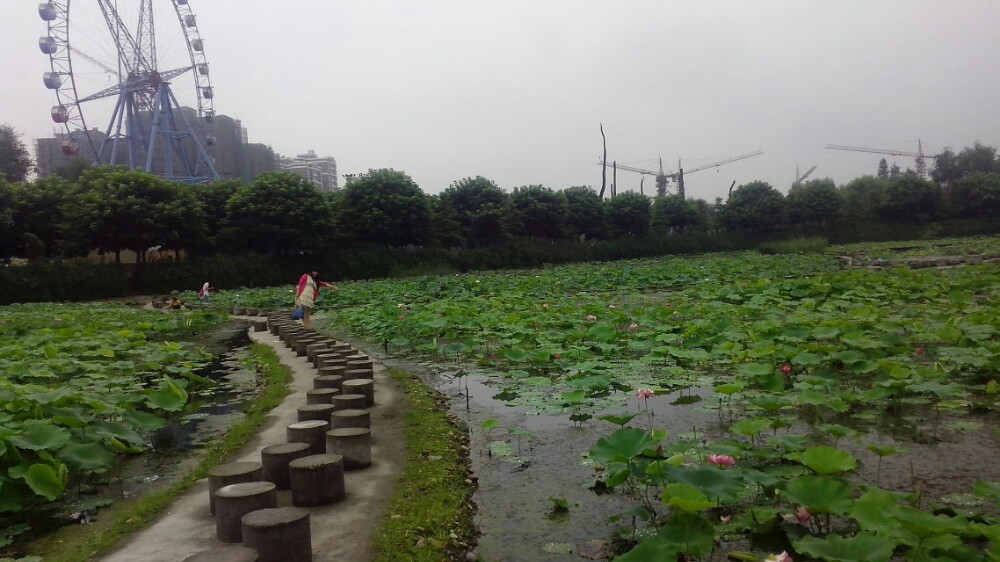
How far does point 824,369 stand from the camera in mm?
5547

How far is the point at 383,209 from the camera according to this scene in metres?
33.1

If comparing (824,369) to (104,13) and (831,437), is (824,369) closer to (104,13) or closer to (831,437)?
(831,437)

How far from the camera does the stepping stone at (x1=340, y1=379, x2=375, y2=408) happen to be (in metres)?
5.43

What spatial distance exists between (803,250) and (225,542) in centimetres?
3910

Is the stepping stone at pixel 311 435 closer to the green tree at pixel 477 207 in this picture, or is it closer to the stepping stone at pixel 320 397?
the stepping stone at pixel 320 397

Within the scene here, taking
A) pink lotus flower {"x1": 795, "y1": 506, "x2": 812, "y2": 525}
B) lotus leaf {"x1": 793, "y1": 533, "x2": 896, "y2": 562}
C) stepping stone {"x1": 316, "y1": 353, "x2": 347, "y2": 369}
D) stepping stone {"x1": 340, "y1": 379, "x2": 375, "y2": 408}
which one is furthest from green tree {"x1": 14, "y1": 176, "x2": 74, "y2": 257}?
lotus leaf {"x1": 793, "y1": 533, "x2": 896, "y2": 562}

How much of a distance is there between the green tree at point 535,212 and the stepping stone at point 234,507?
120 ft

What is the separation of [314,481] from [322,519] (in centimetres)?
22

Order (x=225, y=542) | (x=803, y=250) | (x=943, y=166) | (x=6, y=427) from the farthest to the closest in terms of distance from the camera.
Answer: (x=943, y=166) < (x=803, y=250) < (x=6, y=427) < (x=225, y=542)

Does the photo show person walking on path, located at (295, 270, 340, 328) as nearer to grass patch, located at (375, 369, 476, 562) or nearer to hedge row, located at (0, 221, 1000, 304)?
grass patch, located at (375, 369, 476, 562)

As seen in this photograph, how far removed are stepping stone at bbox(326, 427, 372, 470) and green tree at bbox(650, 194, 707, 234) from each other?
47.7m

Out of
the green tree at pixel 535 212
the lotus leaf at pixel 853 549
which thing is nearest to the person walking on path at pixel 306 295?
the lotus leaf at pixel 853 549

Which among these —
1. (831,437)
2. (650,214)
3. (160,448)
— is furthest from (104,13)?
(831,437)

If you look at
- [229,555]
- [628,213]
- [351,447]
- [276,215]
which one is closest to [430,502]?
[351,447]
